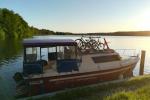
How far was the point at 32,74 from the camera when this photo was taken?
17.5m

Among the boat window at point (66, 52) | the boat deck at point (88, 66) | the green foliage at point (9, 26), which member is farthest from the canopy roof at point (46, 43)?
the green foliage at point (9, 26)

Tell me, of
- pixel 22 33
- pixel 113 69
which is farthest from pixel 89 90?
pixel 22 33

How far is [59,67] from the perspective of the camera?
60.2 feet

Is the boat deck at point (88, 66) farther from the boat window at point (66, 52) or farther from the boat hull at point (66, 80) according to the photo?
the boat window at point (66, 52)

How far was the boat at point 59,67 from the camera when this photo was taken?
57.8ft

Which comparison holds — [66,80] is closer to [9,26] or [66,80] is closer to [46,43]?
[46,43]

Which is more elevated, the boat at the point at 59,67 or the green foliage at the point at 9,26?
the green foliage at the point at 9,26

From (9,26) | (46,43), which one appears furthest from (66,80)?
(9,26)

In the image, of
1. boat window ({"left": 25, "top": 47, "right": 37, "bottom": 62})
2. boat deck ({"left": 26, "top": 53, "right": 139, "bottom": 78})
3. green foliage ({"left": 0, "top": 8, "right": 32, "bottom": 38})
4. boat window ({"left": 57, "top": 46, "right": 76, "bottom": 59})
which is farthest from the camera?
green foliage ({"left": 0, "top": 8, "right": 32, "bottom": 38})

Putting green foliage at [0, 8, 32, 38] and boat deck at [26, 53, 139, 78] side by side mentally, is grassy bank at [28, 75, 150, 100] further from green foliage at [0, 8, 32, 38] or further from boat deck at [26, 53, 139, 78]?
green foliage at [0, 8, 32, 38]

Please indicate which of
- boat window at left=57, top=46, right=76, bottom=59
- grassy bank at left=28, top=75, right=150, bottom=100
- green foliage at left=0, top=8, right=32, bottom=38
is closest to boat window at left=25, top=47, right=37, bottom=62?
boat window at left=57, top=46, right=76, bottom=59

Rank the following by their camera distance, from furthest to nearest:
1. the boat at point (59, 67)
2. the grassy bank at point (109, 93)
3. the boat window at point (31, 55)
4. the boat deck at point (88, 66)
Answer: the boat deck at point (88, 66) < the boat window at point (31, 55) < the boat at point (59, 67) < the grassy bank at point (109, 93)

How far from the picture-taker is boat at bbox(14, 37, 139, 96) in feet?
57.8

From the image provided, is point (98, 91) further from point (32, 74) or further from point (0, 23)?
point (0, 23)
